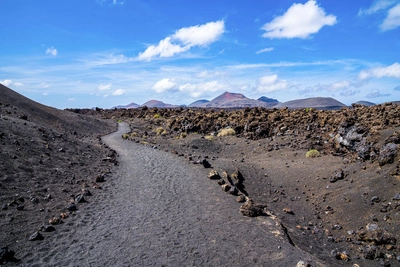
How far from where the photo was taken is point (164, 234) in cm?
725

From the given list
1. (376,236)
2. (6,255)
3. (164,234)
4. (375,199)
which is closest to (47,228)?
(6,255)

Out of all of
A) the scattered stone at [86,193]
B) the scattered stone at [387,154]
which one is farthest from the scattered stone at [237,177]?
the scattered stone at [86,193]

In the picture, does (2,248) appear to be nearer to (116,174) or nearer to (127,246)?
(127,246)

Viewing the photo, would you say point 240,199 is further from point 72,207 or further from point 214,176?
point 72,207

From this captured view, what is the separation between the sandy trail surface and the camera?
19.8 ft

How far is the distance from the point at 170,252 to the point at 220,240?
1.40 metres

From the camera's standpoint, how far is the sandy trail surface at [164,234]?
602cm

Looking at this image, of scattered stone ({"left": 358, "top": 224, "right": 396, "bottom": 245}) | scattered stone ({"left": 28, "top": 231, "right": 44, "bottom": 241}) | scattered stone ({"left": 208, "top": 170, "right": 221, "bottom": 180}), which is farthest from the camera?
scattered stone ({"left": 208, "top": 170, "right": 221, "bottom": 180})

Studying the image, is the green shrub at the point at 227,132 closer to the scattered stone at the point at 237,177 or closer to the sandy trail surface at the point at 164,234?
the scattered stone at the point at 237,177

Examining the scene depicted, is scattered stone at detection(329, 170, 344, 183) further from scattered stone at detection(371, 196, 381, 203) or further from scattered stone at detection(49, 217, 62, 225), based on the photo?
scattered stone at detection(49, 217, 62, 225)

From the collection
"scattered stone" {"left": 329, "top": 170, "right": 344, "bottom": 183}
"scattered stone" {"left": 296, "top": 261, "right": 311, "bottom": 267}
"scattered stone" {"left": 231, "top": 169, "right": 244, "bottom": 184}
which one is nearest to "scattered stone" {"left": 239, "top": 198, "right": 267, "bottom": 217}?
"scattered stone" {"left": 296, "top": 261, "right": 311, "bottom": 267}

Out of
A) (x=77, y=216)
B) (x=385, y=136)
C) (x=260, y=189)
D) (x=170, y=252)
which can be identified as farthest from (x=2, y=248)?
(x=385, y=136)

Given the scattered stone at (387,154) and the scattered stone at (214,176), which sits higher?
the scattered stone at (387,154)

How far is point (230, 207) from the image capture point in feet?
30.4
